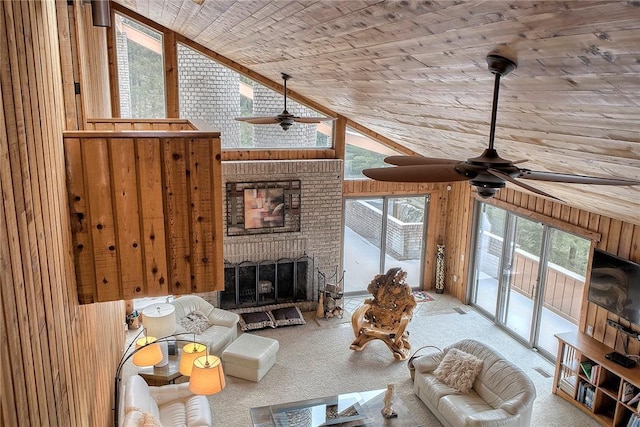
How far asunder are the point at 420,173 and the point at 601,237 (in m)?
5.10

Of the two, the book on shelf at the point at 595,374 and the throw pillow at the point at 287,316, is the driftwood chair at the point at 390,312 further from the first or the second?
the book on shelf at the point at 595,374

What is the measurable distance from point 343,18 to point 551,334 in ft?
21.2

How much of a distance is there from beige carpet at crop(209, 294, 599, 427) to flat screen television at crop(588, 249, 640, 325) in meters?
1.35

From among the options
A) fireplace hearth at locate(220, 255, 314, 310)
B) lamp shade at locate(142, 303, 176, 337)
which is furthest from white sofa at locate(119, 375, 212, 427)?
fireplace hearth at locate(220, 255, 314, 310)

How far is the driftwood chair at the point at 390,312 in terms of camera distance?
7555 mm

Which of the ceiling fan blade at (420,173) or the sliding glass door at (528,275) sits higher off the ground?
the ceiling fan blade at (420,173)

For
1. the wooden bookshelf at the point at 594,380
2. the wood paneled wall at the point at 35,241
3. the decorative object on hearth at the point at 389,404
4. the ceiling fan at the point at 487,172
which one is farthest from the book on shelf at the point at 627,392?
the wood paneled wall at the point at 35,241

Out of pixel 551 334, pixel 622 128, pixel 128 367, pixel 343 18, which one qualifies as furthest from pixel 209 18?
pixel 551 334

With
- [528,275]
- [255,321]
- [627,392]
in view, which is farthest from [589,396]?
[255,321]

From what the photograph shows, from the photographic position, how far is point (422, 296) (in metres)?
10.0

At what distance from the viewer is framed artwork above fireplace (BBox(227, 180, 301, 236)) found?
861cm

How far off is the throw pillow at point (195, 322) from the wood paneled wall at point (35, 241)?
4.35 m

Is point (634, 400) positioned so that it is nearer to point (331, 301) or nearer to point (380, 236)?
point (331, 301)

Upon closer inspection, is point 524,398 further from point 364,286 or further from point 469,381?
point 364,286
